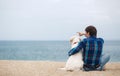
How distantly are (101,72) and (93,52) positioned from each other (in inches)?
17.5

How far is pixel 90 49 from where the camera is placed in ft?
24.2

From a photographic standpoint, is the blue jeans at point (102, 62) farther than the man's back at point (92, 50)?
Yes

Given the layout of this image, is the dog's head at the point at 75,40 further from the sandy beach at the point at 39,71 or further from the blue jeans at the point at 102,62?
the sandy beach at the point at 39,71

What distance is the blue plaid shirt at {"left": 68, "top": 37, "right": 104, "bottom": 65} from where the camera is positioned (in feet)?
24.0

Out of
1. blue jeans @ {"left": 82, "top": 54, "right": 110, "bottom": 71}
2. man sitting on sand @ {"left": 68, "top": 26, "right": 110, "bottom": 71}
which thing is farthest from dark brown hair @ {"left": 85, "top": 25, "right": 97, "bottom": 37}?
blue jeans @ {"left": 82, "top": 54, "right": 110, "bottom": 71}

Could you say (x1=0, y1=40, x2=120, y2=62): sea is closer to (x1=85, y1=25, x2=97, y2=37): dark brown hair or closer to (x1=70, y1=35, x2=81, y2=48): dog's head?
(x1=70, y1=35, x2=81, y2=48): dog's head

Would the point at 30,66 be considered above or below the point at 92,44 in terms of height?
below

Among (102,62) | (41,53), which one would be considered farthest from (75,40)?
(41,53)

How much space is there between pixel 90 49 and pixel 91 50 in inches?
1.1

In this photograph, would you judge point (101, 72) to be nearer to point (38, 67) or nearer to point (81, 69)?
point (81, 69)

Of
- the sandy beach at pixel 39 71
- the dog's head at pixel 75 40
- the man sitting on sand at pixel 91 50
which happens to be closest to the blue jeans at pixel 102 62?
the man sitting on sand at pixel 91 50

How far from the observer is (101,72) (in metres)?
7.16

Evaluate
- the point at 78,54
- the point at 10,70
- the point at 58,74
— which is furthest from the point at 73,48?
the point at 10,70

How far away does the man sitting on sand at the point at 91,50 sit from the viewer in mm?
7324
